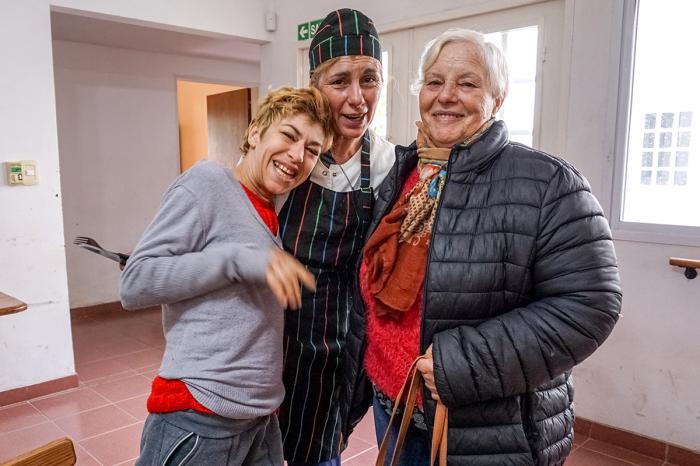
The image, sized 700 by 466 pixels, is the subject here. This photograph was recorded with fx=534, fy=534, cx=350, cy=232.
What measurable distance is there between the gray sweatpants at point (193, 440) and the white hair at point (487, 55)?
3.15 feet

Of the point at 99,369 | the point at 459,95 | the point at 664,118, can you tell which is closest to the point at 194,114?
the point at 99,369

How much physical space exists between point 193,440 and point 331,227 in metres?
0.62

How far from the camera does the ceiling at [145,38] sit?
4.32 m

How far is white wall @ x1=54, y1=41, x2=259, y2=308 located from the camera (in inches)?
202

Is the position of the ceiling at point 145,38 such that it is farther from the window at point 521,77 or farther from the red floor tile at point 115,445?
the red floor tile at point 115,445

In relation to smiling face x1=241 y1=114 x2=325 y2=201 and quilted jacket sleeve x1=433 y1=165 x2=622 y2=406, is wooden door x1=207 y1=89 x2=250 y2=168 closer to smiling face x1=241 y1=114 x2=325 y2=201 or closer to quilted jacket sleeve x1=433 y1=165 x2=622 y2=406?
smiling face x1=241 y1=114 x2=325 y2=201

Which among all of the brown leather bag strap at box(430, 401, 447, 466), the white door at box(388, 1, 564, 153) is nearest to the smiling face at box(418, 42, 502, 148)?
the brown leather bag strap at box(430, 401, 447, 466)

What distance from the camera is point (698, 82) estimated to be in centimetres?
245

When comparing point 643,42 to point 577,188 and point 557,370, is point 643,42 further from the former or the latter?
point 557,370

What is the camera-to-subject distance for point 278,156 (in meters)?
1.24

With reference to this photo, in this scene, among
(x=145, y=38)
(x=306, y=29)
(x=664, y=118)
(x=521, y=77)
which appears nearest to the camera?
(x=664, y=118)

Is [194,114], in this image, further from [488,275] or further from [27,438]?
[488,275]

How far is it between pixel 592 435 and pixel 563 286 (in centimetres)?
225

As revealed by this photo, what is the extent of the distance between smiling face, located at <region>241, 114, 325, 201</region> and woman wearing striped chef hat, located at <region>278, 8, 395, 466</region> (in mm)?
190
